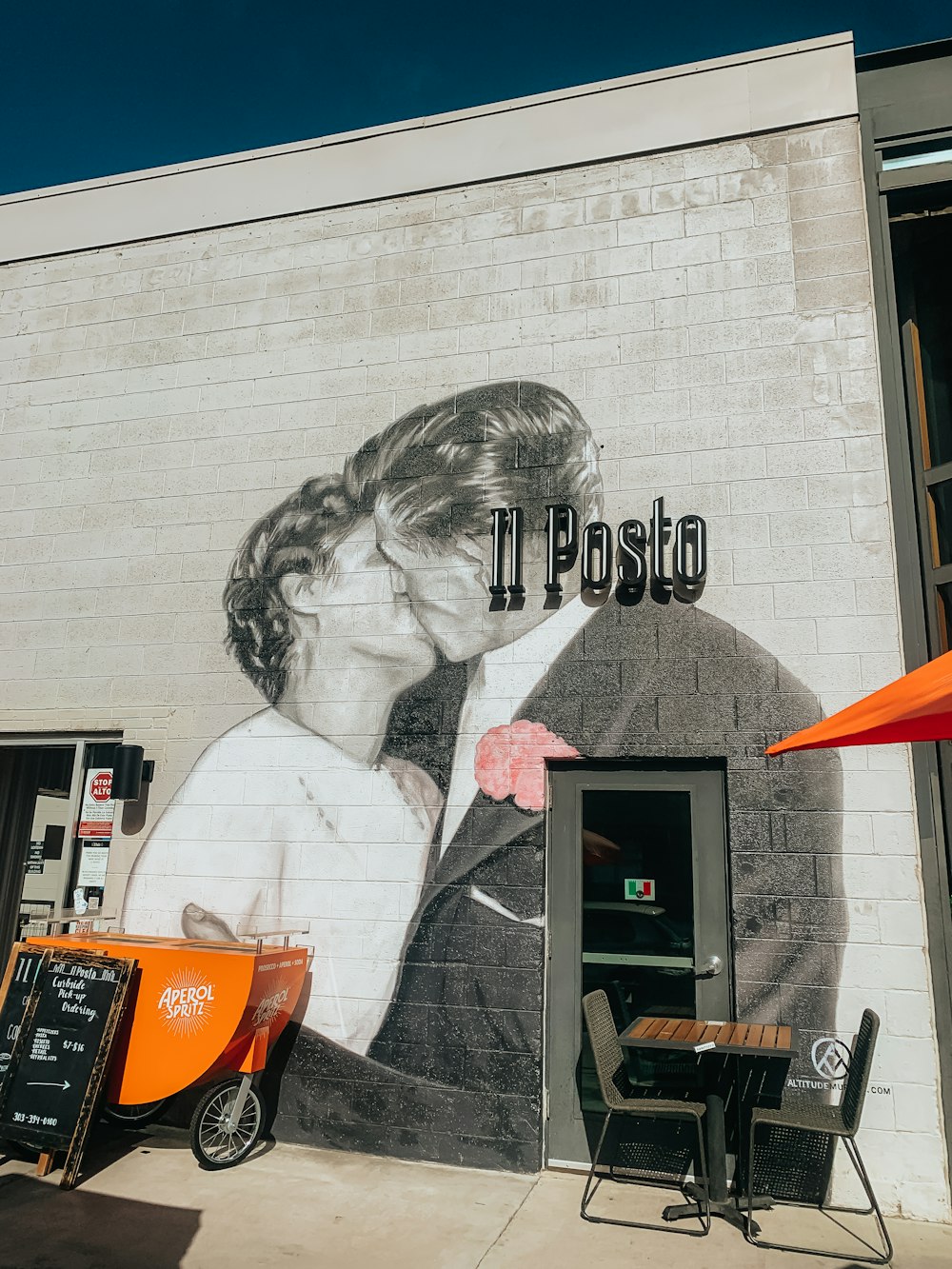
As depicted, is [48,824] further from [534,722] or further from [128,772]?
[534,722]

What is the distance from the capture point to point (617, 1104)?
4.54 metres

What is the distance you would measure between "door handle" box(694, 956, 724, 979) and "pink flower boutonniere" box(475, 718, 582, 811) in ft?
3.90

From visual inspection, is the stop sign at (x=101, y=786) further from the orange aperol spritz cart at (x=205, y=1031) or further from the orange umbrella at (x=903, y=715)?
the orange umbrella at (x=903, y=715)

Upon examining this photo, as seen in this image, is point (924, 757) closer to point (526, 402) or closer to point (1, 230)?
point (526, 402)

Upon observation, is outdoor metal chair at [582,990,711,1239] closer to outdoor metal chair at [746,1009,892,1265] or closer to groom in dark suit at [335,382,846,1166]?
outdoor metal chair at [746,1009,892,1265]

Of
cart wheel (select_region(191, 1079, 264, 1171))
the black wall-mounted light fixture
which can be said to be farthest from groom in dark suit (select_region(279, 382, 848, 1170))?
the black wall-mounted light fixture

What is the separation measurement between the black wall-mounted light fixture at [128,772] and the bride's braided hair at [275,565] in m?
0.87

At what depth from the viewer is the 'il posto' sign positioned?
562cm

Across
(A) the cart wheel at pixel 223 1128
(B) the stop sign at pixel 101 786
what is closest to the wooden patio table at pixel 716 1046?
(A) the cart wheel at pixel 223 1128

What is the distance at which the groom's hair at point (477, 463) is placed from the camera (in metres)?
Result: 6.01

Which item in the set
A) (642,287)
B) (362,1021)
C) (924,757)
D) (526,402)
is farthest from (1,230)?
(924,757)

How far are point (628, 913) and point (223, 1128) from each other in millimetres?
2431

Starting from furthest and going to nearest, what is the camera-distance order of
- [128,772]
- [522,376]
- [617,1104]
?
[522,376] < [128,772] < [617,1104]

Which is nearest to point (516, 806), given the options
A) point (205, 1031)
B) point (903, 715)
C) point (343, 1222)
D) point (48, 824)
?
point (205, 1031)
